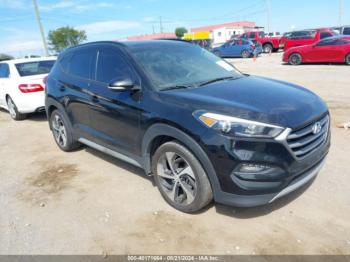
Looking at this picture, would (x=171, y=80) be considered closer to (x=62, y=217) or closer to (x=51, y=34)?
(x=62, y=217)

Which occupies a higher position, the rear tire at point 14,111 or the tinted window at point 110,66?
the tinted window at point 110,66

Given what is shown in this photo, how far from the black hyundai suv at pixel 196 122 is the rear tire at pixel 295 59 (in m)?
13.2

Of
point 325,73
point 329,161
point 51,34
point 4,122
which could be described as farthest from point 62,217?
point 51,34

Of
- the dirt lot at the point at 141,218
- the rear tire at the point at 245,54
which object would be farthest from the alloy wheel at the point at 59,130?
the rear tire at the point at 245,54

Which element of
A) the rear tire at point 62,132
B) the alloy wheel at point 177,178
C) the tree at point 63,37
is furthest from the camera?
the tree at point 63,37

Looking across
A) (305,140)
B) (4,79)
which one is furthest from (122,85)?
(4,79)

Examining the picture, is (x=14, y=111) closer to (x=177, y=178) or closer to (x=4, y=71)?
(x=4, y=71)

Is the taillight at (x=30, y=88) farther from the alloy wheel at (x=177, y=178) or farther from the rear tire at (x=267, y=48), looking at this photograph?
the rear tire at (x=267, y=48)

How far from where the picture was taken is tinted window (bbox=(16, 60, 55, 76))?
765cm

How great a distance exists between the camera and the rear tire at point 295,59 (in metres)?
15.8

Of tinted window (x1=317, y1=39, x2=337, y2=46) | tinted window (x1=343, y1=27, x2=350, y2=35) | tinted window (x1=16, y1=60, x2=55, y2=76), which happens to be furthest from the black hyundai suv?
tinted window (x1=343, y1=27, x2=350, y2=35)

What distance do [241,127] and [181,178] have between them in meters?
0.92

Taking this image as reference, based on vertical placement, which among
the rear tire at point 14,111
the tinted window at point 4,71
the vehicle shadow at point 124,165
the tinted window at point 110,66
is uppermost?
the tinted window at point 110,66

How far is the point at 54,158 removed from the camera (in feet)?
17.3
